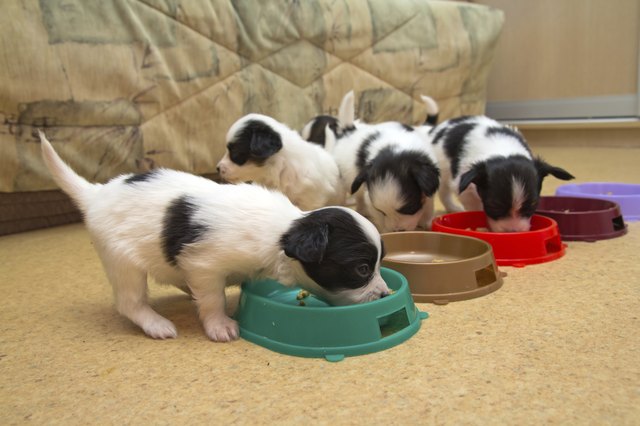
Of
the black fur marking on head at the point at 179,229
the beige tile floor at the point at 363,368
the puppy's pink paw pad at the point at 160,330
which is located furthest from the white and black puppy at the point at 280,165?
the puppy's pink paw pad at the point at 160,330

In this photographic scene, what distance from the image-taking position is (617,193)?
13.6 ft

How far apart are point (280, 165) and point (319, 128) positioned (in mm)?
1207

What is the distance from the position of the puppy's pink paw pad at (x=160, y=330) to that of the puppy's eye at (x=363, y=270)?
2.28ft

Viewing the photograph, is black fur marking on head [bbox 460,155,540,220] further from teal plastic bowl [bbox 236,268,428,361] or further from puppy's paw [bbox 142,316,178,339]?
puppy's paw [bbox 142,316,178,339]

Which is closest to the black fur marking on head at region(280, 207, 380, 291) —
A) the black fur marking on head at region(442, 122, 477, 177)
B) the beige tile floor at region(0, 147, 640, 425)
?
the beige tile floor at region(0, 147, 640, 425)

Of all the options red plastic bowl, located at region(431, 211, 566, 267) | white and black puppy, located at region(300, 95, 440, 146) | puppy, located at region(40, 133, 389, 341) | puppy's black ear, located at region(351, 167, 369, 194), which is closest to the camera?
puppy, located at region(40, 133, 389, 341)

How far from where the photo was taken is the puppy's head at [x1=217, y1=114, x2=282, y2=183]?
11.3ft

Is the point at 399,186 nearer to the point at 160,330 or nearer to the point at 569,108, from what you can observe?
the point at 160,330

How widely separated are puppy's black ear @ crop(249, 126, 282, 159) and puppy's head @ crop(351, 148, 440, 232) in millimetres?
534

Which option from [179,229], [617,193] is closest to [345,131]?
[617,193]

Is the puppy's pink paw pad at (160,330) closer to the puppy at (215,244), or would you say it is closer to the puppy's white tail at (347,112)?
the puppy at (215,244)

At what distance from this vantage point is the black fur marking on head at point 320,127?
455 cm

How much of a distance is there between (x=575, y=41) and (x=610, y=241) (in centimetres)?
546

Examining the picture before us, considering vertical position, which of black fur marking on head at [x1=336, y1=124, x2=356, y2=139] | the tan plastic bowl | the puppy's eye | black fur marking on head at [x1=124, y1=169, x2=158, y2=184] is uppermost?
black fur marking on head at [x1=124, y1=169, x2=158, y2=184]
